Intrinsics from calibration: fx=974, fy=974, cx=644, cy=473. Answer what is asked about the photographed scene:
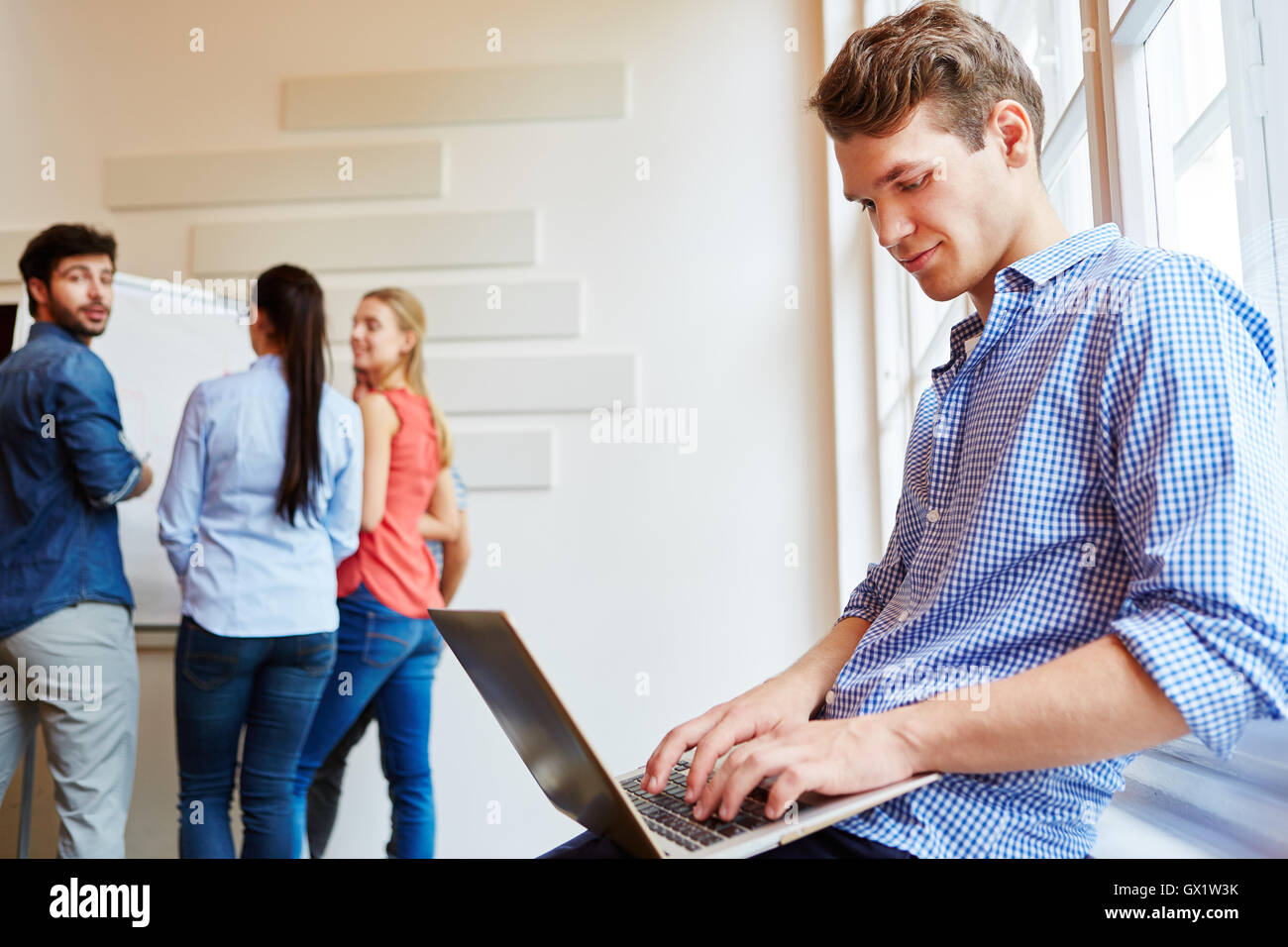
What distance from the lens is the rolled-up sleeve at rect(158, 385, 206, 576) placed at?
7.38 ft

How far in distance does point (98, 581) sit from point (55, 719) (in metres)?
0.30

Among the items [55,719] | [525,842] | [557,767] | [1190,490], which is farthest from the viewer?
[525,842]

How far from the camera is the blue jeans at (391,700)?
8.16 ft

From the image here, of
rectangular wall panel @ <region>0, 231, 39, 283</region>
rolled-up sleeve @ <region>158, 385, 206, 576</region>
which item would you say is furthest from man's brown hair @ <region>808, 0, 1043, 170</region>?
rectangular wall panel @ <region>0, 231, 39, 283</region>

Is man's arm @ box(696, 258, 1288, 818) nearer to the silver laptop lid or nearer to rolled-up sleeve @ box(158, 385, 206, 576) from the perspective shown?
the silver laptop lid

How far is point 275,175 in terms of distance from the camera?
3.25m

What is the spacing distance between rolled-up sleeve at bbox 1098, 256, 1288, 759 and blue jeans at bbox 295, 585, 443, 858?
2.09 meters

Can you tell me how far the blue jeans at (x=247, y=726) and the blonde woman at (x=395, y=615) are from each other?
133mm

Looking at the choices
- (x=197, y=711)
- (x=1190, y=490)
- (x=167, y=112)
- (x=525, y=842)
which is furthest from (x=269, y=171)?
(x=1190, y=490)

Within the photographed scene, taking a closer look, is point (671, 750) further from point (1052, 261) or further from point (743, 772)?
point (1052, 261)

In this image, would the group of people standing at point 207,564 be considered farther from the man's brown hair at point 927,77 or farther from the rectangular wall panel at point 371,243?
the man's brown hair at point 927,77

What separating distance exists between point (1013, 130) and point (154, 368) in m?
2.80

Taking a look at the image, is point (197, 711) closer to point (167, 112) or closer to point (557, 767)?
point (557, 767)

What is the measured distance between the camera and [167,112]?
11.0 ft
